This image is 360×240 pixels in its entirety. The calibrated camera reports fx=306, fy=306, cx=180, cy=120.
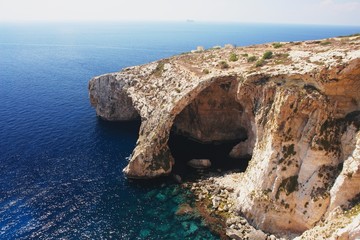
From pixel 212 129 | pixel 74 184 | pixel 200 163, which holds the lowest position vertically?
pixel 74 184

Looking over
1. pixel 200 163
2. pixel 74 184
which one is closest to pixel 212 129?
pixel 200 163

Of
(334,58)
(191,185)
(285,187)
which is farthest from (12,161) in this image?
(334,58)

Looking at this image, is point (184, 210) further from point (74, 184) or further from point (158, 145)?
point (74, 184)

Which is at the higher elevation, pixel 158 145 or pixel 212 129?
pixel 158 145

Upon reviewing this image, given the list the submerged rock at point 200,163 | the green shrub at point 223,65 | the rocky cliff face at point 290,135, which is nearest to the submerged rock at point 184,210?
the rocky cliff face at point 290,135

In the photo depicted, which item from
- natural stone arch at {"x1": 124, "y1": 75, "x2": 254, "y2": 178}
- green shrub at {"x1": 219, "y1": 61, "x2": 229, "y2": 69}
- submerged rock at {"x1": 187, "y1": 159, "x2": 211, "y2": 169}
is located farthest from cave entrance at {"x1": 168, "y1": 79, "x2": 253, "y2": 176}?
natural stone arch at {"x1": 124, "y1": 75, "x2": 254, "y2": 178}

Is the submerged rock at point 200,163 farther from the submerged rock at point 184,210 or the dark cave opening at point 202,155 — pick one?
the submerged rock at point 184,210

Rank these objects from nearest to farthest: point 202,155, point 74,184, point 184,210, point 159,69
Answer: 1. point 184,210
2. point 74,184
3. point 202,155
4. point 159,69

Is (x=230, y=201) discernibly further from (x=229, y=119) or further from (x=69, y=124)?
(x=69, y=124)
